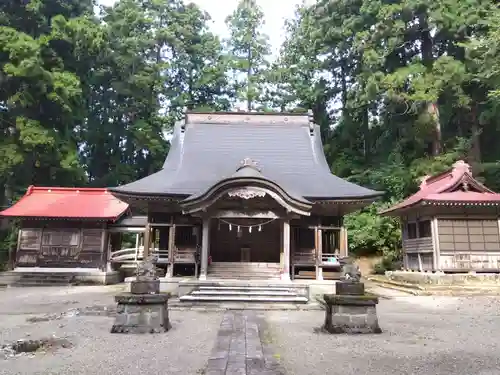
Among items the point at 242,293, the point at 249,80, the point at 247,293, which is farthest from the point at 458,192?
the point at 249,80

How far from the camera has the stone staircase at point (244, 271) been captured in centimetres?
1380

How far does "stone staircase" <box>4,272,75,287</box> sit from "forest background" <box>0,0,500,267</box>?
14.2ft

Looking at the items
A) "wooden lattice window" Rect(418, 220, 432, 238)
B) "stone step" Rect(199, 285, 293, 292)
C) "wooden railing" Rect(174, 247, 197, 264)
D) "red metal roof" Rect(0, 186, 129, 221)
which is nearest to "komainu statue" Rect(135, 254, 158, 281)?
"stone step" Rect(199, 285, 293, 292)

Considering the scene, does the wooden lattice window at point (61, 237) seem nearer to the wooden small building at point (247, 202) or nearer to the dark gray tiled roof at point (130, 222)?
the dark gray tiled roof at point (130, 222)

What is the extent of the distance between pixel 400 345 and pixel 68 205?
683 inches

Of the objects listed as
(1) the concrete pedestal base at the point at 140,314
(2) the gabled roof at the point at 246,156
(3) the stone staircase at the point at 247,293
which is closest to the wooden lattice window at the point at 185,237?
(2) the gabled roof at the point at 246,156

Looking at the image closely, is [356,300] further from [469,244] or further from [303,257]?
[469,244]

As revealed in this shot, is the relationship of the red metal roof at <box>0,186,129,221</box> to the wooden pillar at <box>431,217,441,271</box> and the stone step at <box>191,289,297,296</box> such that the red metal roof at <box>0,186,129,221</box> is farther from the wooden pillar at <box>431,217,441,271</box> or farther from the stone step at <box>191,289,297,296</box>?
the wooden pillar at <box>431,217,441,271</box>

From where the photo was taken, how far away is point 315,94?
31266mm

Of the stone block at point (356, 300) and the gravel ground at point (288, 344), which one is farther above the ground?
the stone block at point (356, 300)

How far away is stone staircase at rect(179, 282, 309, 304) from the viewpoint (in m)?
10.9

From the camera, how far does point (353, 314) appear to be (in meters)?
7.05

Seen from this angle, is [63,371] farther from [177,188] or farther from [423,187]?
[423,187]

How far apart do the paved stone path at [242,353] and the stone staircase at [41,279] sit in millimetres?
12946
